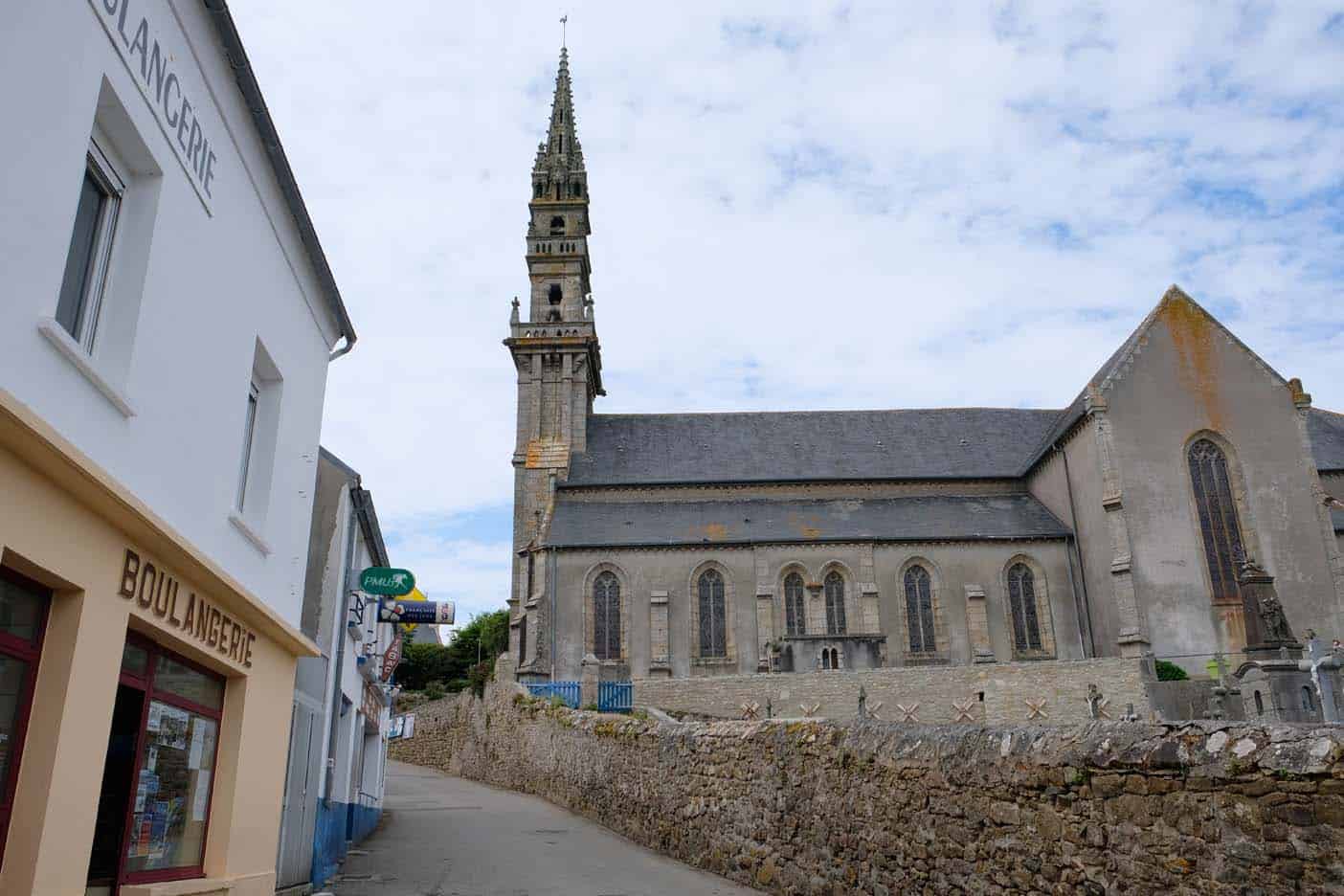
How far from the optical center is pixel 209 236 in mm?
6730

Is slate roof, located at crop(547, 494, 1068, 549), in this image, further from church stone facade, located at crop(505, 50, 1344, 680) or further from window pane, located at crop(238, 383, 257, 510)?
window pane, located at crop(238, 383, 257, 510)

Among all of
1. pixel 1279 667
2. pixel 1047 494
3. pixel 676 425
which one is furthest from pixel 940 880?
pixel 676 425

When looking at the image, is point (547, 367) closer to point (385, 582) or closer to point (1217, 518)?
point (1217, 518)

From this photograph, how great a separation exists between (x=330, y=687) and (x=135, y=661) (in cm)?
614

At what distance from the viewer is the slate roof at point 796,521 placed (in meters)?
34.1

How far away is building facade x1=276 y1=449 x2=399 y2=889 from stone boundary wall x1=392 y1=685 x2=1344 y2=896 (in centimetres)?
444

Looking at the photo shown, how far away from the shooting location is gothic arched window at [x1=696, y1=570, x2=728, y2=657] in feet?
109

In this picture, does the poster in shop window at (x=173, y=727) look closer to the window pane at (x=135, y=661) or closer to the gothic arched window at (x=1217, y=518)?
the window pane at (x=135, y=661)

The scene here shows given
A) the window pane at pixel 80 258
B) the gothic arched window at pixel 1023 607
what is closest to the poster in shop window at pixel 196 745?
the window pane at pixel 80 258

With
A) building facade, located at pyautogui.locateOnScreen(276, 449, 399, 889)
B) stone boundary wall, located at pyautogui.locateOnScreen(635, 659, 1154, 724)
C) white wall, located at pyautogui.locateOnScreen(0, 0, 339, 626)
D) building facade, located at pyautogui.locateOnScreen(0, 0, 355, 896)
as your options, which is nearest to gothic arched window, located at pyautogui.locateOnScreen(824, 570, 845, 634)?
stone boundary wall, located at pyautogui.locateOnScreen(635, 659, 1154, 724)

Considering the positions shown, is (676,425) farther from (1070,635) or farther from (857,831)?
(857,831)

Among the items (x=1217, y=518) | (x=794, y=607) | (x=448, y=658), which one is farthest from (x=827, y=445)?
(x=448, y=658)

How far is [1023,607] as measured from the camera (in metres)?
33.3

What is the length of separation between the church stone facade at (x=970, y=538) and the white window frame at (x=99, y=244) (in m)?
25.6
